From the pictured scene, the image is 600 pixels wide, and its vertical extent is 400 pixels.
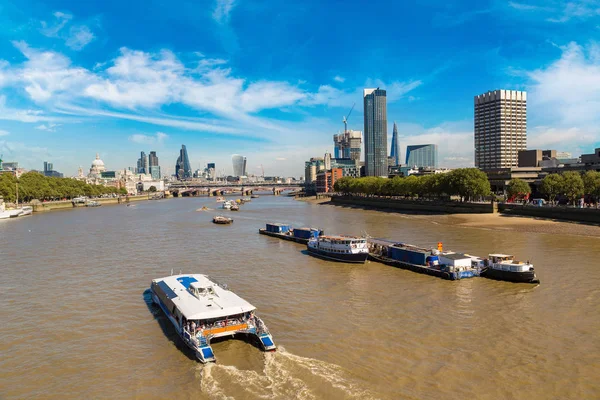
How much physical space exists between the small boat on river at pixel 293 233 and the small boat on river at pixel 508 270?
29.0 m

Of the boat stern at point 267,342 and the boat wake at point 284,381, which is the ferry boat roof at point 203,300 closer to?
the boat stern at point 267,342

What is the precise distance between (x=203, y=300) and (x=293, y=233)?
4471 cm

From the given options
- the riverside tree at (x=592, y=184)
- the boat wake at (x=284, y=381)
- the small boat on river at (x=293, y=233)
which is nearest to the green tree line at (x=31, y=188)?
the small boat on river at (x=293, y=233)

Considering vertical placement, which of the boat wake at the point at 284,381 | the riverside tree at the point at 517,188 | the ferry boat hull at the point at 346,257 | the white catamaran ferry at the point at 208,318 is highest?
the riverside tree at the point at 517,188

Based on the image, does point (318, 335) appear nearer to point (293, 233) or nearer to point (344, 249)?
point (344, 249)

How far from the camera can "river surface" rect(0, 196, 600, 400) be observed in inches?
756

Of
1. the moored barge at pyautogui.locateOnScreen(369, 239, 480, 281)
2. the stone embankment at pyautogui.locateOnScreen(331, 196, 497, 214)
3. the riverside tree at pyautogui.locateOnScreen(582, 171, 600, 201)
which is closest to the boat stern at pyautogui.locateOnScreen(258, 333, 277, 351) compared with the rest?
the moored barge at pyautogui.locateOnScreen(369, 239, 480, 281)

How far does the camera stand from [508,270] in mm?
37031

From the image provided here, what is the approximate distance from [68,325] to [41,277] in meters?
16.7

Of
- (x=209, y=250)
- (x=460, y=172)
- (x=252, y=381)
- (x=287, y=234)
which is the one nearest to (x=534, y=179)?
(x=460, y=172)

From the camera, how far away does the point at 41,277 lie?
135 feet

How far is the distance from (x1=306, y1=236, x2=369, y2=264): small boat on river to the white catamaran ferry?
22.9 metres

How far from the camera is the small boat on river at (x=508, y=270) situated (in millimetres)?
35938

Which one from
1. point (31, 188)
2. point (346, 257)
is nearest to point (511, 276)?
point (346, 257)
